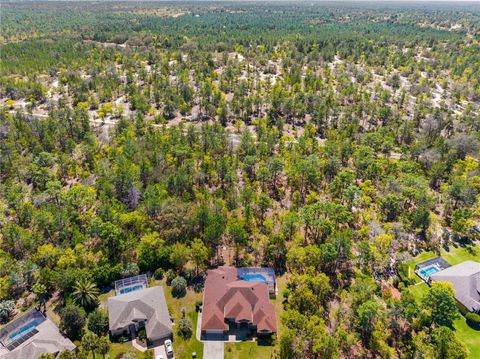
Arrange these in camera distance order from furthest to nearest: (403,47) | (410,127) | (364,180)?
(403,47), (410,127), (364,180)

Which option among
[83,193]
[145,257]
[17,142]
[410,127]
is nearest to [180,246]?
[145,257]

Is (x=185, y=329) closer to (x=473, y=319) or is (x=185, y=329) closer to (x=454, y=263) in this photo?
(x=473, y=319)

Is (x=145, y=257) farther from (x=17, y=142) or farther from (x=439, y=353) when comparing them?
(x=17, y=142)

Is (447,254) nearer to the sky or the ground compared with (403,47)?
nearer to the ground

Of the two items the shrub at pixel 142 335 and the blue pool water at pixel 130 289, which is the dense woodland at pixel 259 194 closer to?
the blue pool water at pixel 130 289

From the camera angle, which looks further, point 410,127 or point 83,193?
point 410,127

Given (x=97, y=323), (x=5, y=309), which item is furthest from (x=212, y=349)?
(x=5, y=309)

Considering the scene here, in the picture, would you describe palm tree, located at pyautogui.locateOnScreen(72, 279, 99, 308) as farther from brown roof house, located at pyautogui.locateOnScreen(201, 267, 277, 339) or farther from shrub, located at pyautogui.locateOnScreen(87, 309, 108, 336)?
brown roof house, located at pyautogui.locateOnScreen(201, 267, 277, 339)

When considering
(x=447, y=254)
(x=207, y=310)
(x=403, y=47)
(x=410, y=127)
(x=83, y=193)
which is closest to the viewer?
(x=207, y=310)
